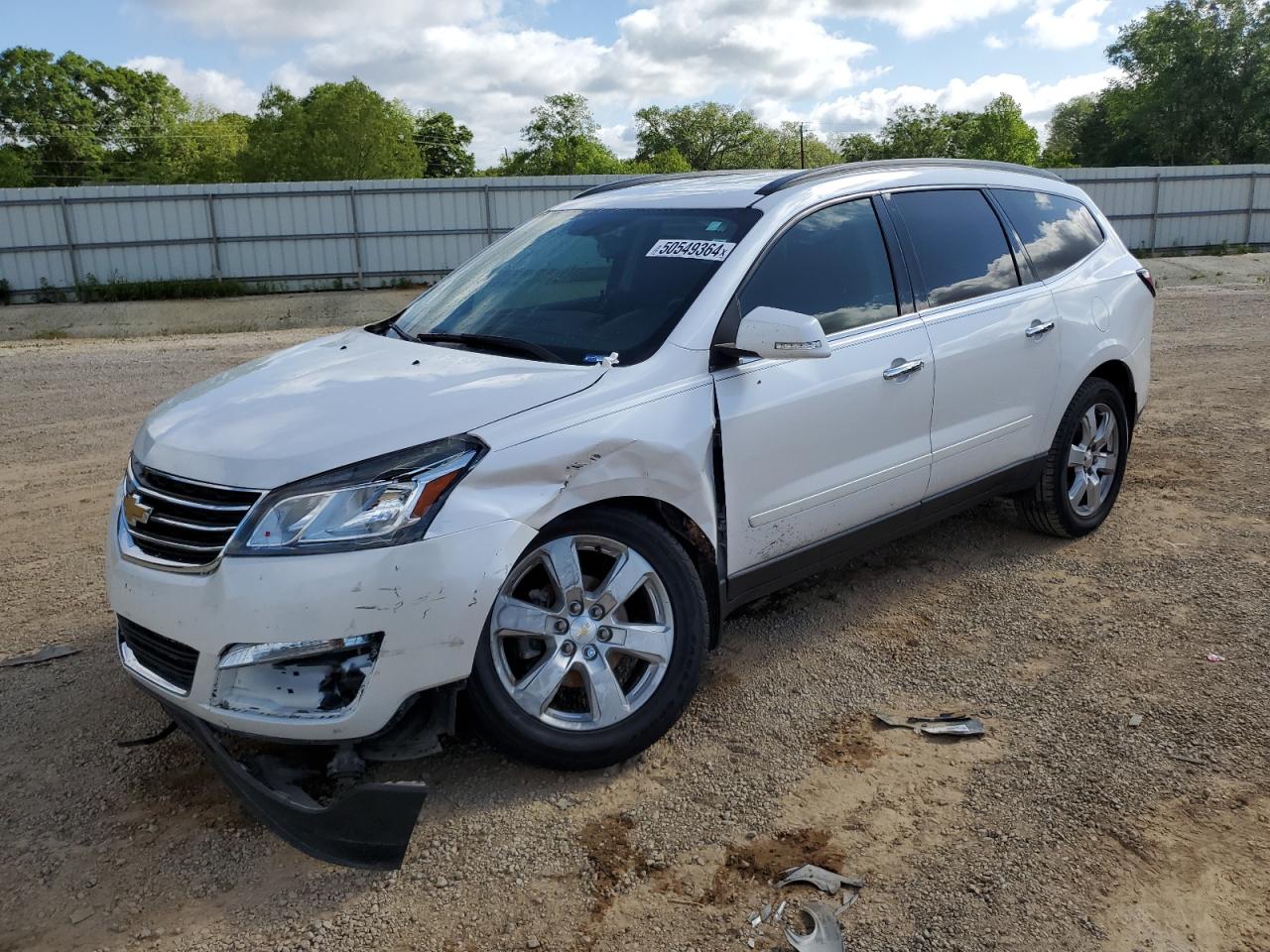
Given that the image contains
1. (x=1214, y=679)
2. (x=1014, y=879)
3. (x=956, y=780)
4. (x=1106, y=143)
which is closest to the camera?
(x=1014, y=879)

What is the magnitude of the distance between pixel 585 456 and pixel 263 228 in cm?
2280

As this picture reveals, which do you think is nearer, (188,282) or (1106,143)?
(188,282)

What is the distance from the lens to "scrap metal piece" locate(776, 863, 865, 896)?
2682 mm

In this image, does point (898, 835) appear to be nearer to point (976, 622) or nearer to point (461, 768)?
point (461, 768)

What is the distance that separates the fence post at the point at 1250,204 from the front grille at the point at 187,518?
31.0 m

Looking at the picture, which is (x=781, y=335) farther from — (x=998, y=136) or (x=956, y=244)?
(x=998, y=136)

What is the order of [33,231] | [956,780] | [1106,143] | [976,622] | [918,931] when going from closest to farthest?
[918,931] → [956,780] → [976,622] → [33,231] → [1106,143]

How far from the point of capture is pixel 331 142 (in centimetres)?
4353

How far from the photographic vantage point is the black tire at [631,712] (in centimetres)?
295

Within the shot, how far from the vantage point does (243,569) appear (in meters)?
2.69

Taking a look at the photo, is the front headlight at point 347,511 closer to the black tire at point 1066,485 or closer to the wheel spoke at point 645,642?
the wheel spoke at point 645,642

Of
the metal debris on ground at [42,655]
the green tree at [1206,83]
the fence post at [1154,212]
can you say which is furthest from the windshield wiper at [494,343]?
the green tree at [1206,83]

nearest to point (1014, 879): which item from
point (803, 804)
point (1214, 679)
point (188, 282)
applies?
Result: point (803, 804)

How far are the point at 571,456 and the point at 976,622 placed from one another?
218cm
